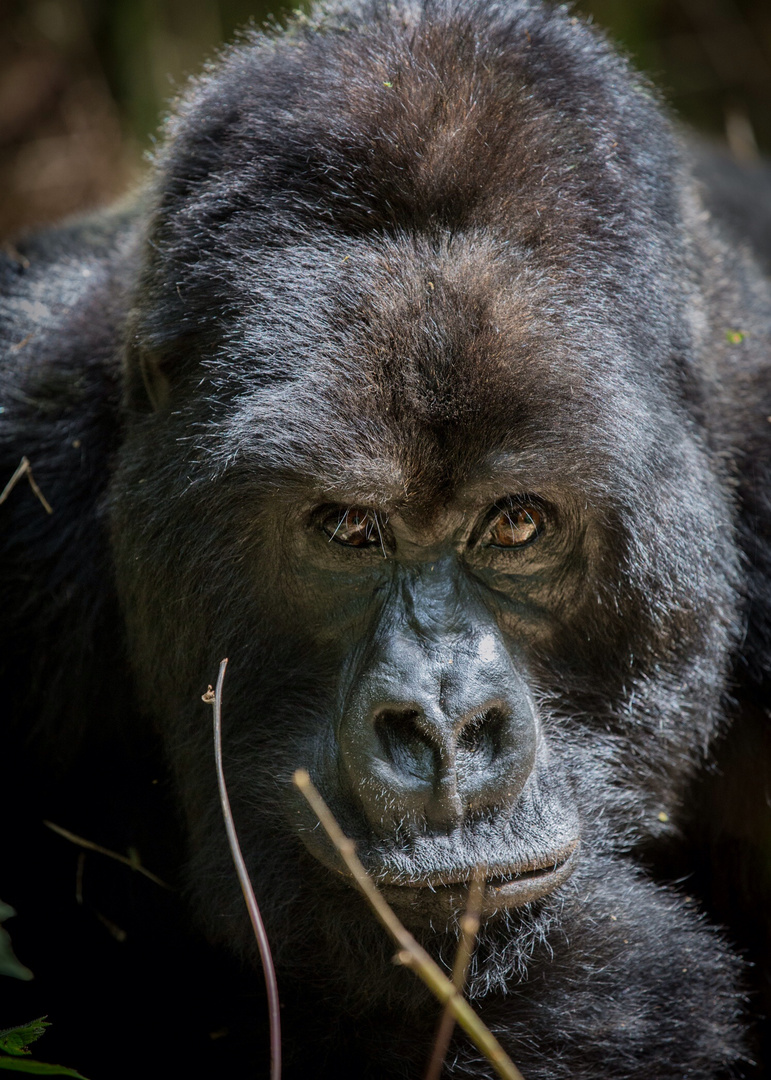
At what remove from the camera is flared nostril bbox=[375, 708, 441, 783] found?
270cm

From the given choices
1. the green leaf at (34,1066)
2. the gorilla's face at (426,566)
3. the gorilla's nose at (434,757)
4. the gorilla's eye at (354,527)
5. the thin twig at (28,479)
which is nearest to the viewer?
the green leaf at (34,1066)

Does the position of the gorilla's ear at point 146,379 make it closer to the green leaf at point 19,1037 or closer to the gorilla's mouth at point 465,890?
the gorilla's mouth at point 465,890

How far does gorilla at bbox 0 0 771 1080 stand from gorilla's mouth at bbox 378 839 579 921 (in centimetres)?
1

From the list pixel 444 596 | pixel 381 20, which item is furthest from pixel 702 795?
pixel 381 20

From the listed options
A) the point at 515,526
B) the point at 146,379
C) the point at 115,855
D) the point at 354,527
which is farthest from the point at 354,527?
the point at 115,855

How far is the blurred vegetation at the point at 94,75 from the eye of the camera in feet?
27.4

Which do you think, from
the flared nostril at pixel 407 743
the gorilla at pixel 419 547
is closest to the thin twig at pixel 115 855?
the gorilla at pixel 419 547

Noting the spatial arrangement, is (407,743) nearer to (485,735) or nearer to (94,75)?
(485,735)

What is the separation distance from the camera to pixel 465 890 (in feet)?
9.18

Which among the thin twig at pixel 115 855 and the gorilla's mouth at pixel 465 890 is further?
the thin twig at pixel 115 855

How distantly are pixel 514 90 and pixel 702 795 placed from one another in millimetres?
2304

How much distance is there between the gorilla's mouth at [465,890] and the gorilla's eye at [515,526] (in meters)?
0.79

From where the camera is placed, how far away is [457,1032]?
3.23 meters

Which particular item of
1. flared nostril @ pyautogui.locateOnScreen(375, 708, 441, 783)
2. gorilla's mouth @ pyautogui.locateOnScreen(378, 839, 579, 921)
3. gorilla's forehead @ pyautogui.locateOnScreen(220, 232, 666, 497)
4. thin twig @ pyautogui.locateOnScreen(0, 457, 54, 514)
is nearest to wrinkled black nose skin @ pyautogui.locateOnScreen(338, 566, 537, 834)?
flared nostril @ pyautogui.locateOnScreen(375, 708, 441, 783)
